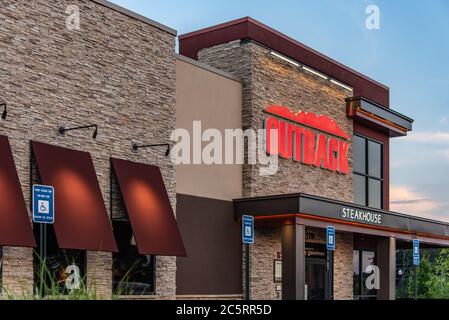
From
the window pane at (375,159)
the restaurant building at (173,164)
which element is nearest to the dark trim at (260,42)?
the restaurant building at (173,164)

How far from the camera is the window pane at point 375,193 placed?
102ft

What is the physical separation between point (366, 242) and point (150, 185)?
558 inches

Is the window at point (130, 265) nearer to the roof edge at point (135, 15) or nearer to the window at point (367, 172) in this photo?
Answer: the roof edge at point (135, 15)

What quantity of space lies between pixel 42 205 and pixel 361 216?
14953 millimetres

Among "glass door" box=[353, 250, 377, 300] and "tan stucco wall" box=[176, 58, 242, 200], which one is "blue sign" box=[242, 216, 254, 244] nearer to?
"tan stucco wall" box=[176, 58, 242, 200]

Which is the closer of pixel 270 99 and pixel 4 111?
pixel 4 111

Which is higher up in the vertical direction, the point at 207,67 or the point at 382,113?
the point at 382,113

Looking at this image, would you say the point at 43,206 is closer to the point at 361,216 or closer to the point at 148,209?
the point at 148,209

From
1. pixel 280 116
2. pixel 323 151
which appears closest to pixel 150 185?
pixel 280 116

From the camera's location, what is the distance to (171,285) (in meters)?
19.4

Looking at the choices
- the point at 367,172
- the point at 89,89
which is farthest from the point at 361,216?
the point at 89,89

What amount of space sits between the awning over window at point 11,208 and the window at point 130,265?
3.41 meters

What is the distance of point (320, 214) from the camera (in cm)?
A: 2228

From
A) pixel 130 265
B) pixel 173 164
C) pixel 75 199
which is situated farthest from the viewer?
pixel 173 164
